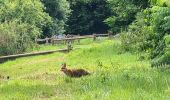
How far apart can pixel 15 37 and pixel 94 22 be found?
39657 millimetres

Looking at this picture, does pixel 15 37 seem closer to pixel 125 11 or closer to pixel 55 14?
pixel 125 11

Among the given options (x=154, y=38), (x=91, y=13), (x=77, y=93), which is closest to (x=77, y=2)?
(x=91, y=13)

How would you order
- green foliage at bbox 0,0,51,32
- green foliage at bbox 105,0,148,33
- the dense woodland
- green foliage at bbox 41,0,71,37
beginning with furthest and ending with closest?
green foliage at bbox 41,0,71,37
green foliage at bbox 0,0,51,32
green foliage at bbox 105,0,148,33
the dense woodland

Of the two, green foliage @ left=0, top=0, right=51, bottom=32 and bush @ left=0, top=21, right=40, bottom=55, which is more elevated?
green foliage @ left=0, top=0, right=51, bottom=32

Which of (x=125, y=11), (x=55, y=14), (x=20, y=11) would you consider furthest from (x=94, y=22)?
(x=125, y=11)

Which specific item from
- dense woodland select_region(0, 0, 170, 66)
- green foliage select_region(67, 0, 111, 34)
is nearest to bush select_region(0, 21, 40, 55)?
dense woodland select_region(0, 0, 170, 66)

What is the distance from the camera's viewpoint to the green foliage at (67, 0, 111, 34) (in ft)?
246

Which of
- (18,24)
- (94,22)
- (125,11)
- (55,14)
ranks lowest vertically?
(94,22)

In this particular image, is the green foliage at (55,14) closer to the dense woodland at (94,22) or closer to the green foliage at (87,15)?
the dense woodland at (94,22)

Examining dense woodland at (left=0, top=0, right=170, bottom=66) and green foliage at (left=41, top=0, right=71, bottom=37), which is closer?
dense woodland at (left=0, top=0, right=170, bottom=66)

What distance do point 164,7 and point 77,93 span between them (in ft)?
14.9

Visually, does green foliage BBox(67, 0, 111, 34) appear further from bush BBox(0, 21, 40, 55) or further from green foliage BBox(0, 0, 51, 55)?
bush BBox(0, 21, 40, 55)

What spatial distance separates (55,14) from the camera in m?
61.8

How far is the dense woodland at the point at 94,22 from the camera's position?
1494 cm
